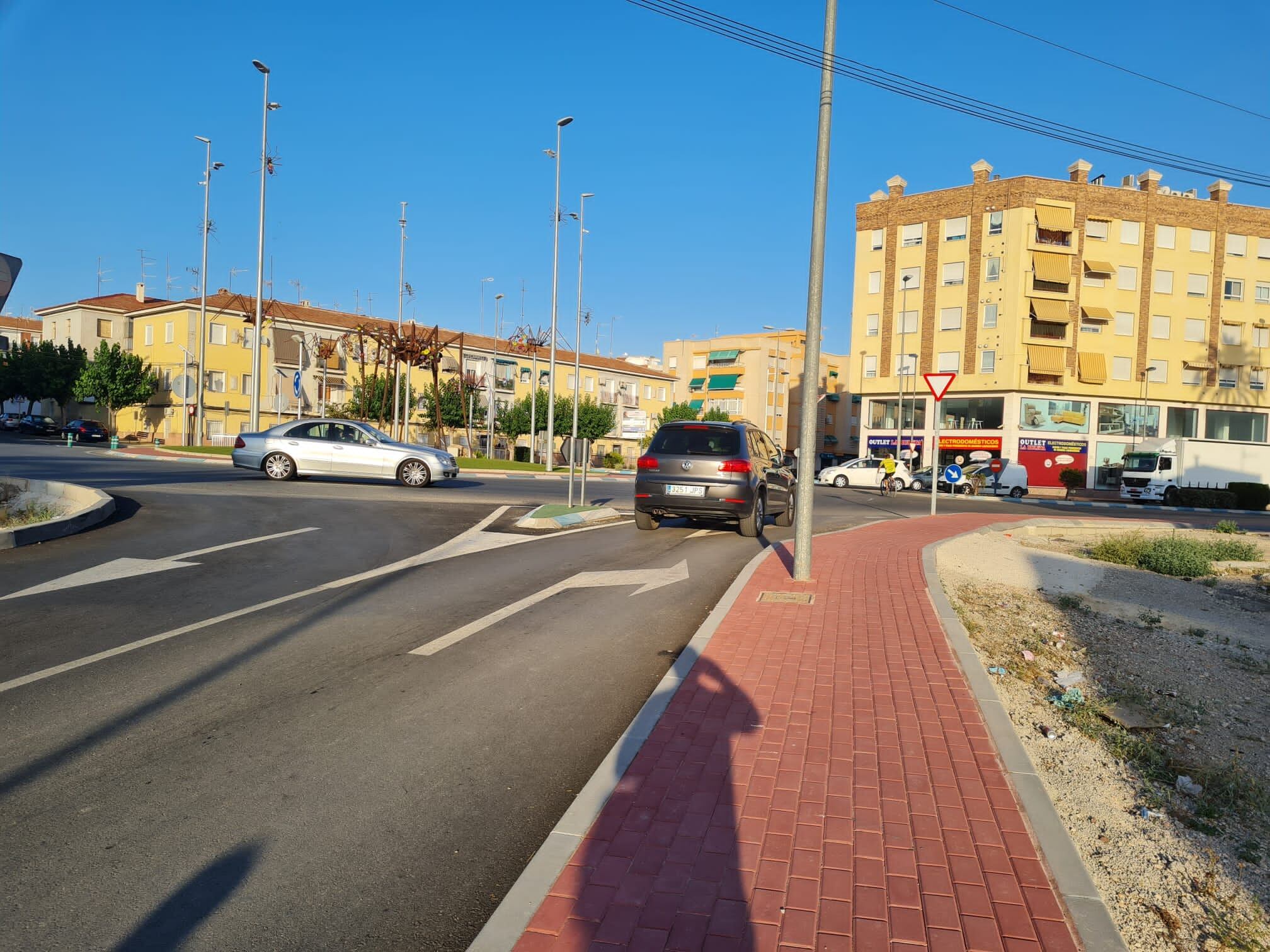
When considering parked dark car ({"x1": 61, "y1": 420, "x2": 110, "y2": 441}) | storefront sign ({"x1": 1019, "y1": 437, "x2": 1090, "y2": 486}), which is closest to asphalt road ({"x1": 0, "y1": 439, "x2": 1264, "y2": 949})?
storefront sign ({"x1": 1019, "y1": 437, "x2": 1090, "y2": 486})

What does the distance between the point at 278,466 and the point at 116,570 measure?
1208cm

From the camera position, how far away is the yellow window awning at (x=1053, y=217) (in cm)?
5297

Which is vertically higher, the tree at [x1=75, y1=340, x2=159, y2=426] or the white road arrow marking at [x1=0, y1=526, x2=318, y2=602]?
the tree at [x1=75, y1=340, x2=159, y2=426]

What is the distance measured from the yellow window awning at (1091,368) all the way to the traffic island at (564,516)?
45625 millimetres

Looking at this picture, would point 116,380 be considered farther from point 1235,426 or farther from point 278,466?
→ point 1235,426

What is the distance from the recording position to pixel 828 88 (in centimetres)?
990

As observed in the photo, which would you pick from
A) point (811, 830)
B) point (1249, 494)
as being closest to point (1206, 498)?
point (1249, 494)

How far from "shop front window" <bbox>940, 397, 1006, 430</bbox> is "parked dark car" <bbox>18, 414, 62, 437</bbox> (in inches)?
2481

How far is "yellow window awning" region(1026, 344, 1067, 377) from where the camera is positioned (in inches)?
2082

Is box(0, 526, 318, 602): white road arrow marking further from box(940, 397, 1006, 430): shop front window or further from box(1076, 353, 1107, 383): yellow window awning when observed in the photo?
box(1076, 353, 1107, 383): yellow window awning

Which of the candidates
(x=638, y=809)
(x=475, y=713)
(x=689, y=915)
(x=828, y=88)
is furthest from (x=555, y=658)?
(x=828, y=88)

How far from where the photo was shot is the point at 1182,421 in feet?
184

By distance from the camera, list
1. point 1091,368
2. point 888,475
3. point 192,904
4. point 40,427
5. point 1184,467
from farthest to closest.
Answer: point 40,427
point 1091,368
point 1184,467
point 888,475
point 192,904

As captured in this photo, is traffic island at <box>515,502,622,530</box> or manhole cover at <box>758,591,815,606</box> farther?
traffic island at <box>515,502,622,530</box>
